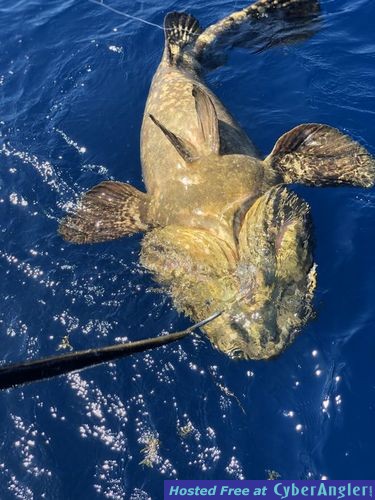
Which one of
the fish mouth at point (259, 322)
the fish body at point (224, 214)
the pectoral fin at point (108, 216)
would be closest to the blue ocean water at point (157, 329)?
the pectoral fin at point (108, 216)

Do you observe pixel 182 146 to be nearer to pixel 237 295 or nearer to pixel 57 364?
pixel 237 295

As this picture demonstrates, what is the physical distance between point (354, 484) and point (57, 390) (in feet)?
9.79

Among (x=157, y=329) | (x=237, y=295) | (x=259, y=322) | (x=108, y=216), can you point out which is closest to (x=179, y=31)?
(x=108, y=216)

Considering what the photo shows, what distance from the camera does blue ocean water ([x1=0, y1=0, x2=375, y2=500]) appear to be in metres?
4.61

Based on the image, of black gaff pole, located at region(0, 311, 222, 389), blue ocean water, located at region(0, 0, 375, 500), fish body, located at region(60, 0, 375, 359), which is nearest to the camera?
black gaff pole, located at region(0, 311, 222, 389)

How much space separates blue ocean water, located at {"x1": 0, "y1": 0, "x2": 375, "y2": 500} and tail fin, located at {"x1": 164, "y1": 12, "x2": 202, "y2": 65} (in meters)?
0.78

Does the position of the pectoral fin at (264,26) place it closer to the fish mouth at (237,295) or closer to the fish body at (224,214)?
the fish body at (224,214)

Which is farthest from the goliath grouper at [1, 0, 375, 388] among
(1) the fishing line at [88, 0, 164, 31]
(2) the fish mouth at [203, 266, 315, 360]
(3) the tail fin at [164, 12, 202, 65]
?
(1) the fishing line at [88, 0, 164, 31]

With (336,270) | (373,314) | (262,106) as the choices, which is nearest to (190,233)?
(336,270)

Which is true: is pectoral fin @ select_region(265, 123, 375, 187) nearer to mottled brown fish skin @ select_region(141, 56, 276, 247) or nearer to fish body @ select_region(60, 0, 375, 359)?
fish body @ select_region(60, 0, 375, 359)

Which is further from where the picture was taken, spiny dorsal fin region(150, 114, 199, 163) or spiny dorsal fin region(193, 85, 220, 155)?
spiny dorsal fin region(193, 85, 220, 155)

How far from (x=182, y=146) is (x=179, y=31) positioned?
4.22 meters

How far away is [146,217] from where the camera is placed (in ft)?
19.8

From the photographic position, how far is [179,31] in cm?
909
